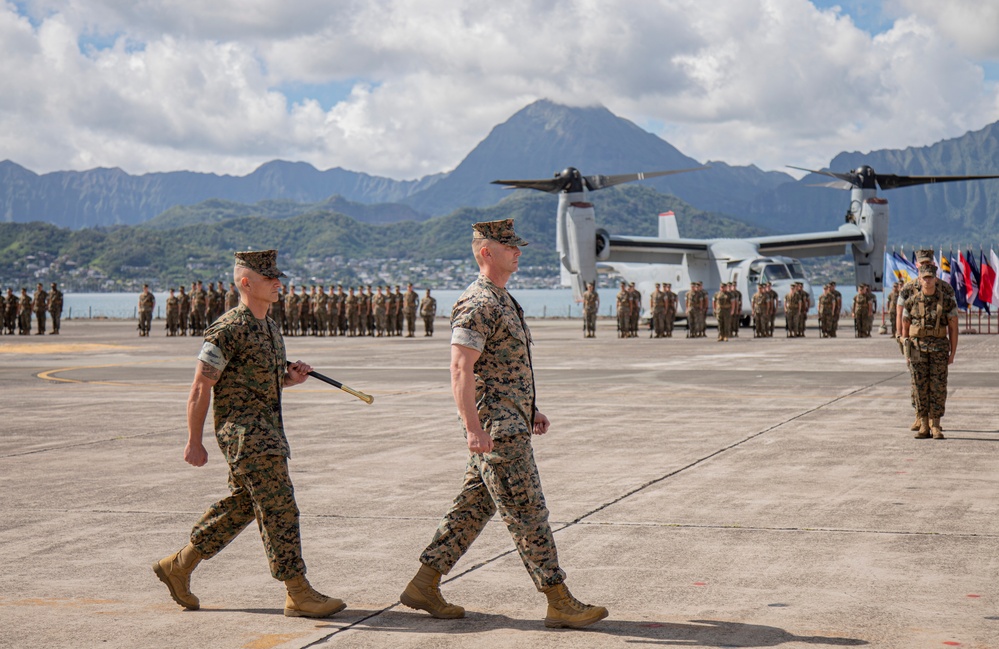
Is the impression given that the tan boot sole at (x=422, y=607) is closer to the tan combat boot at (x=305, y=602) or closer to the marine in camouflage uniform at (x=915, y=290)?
the tan combat boot at (x=305, y=602)

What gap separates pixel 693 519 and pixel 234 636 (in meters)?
3.20

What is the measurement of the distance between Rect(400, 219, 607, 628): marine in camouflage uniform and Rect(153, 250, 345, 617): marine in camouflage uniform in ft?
1.84

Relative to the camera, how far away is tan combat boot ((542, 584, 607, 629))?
4.61 m

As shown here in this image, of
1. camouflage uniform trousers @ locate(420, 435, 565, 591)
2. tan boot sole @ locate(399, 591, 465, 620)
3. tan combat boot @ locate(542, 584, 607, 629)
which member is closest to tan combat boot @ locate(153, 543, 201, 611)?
tan boot sole @ locate(399, 591, 465, 620)

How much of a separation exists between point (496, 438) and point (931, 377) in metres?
7.01

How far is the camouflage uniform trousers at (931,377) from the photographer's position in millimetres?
10258

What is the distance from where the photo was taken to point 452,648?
14.3 ft

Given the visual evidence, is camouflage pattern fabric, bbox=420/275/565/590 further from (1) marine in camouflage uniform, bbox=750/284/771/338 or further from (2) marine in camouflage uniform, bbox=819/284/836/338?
(1) marine in camouflage uniform, bbox=750/284/771/338

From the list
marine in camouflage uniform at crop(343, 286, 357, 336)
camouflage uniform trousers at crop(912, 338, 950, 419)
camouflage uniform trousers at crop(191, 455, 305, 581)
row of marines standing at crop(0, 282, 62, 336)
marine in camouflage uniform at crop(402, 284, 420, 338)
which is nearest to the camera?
camouflage uniform trousers at crop(191, 455, 305, 581)

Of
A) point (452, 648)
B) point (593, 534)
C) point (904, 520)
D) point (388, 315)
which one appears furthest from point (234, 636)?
point (388, 315)

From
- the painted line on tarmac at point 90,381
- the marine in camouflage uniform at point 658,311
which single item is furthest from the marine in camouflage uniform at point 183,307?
the marine in camouflage uniform at point 658,311

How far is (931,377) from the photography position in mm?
10406

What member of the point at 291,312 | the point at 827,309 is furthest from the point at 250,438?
the point at 291,312

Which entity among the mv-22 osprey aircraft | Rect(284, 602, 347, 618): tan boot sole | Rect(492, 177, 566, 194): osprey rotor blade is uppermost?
Rect(492, 177, 566, 194): osprey rotor blade
